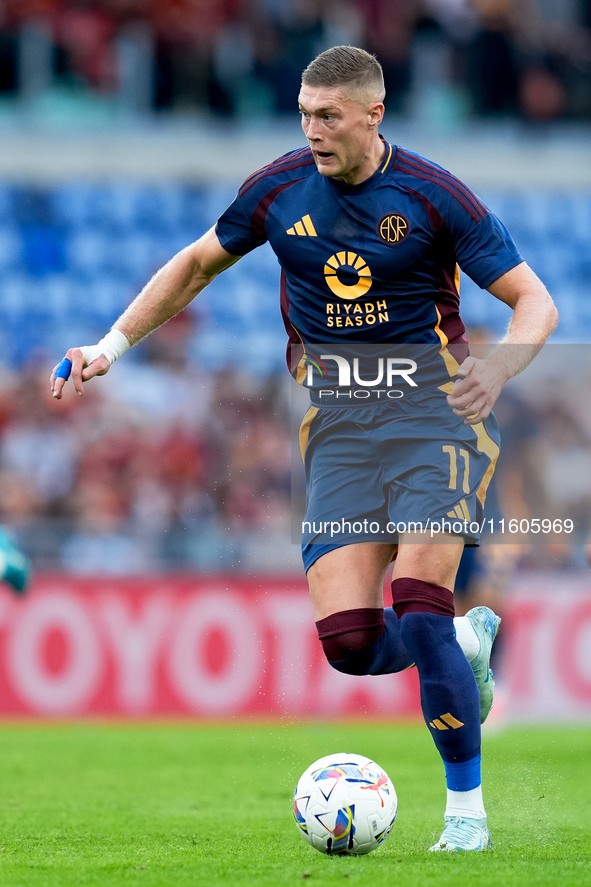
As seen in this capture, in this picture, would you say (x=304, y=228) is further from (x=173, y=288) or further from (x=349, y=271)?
(x=173, y=288)

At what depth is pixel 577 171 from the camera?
15.8m

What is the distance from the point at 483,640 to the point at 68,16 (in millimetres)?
12131

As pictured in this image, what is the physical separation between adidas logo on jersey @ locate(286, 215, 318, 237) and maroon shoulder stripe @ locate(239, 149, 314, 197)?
0.25 meters

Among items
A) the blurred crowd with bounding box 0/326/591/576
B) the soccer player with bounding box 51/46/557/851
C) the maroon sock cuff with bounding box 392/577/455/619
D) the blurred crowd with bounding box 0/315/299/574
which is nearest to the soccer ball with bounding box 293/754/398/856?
the soccer player with bounding box 51/46/557/851

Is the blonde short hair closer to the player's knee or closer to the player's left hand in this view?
the player's left hand

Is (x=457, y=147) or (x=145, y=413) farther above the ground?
(x=457, y=147)

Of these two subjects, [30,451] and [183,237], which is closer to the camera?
[30,451]

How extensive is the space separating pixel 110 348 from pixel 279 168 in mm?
908

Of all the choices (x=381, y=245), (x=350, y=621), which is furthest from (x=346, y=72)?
(x=350, y=621)

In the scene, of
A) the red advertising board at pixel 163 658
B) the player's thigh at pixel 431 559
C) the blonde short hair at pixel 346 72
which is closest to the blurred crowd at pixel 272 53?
the red advertising board at pixel 163 658

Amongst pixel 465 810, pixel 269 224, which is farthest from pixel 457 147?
pixel 465 810

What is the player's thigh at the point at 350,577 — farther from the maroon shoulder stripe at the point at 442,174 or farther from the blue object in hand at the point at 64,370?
the maroon shoulder stripe at the point at 442,174

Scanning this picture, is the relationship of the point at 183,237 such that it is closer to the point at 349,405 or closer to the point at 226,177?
the point at 226,177

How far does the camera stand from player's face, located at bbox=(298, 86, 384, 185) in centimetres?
459
